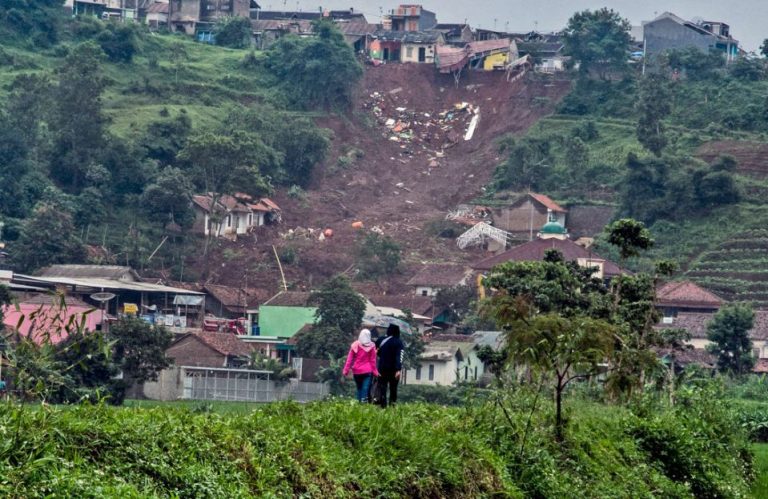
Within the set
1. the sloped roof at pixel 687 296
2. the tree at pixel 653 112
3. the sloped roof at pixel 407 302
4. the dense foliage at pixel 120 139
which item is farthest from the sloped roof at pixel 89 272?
the tree at pixel 653 112

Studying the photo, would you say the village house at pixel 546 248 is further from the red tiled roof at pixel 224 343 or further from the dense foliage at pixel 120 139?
the red tiled roof at pixel 224 343

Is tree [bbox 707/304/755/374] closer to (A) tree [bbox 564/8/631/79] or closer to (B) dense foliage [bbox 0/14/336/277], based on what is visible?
(B) dense foliage [bbox 0/14/336/277]

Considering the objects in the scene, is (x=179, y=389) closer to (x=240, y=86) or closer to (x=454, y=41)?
(x=240, y=86)

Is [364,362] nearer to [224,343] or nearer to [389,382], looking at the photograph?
[389,382]

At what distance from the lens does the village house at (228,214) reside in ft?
209

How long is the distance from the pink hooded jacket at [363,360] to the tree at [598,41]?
Result: 225ft

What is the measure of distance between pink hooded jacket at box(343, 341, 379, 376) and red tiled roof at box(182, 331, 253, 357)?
32125 millimetres

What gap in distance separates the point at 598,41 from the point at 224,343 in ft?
135

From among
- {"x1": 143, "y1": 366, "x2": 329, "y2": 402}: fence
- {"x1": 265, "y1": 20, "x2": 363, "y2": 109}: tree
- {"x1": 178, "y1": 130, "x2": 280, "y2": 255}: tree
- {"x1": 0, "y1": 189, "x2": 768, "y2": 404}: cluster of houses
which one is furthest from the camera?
{"x1": 265, "y1": 20, "x2": 363, "y2": 109}: tree

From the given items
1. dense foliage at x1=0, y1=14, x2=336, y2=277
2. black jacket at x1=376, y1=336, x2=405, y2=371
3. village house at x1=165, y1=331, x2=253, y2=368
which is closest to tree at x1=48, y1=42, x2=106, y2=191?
dense foliage at x1=0, y1=14, x2=336, y2=277

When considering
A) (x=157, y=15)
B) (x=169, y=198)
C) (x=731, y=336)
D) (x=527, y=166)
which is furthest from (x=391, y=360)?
(x=157, y=15)

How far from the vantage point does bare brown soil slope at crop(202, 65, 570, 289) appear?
213 feet

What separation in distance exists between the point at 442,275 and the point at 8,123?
19025mm

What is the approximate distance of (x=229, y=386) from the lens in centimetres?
4331
